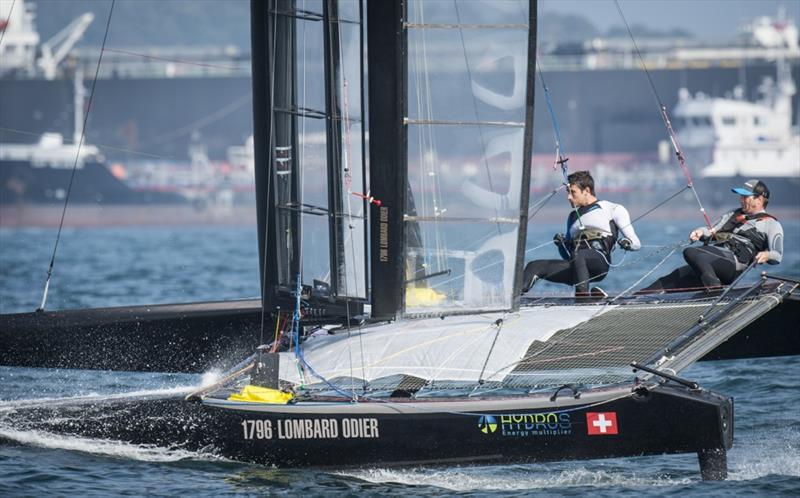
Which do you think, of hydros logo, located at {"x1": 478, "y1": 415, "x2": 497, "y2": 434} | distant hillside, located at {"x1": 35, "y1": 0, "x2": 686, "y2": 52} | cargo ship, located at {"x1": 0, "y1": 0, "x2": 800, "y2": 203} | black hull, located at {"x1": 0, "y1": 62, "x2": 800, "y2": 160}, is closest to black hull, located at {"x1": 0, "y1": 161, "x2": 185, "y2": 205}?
cargo ship, located at {"x1": 0, "y1": 0, "x2": 800, "y2": 203}

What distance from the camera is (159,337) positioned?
787 cm

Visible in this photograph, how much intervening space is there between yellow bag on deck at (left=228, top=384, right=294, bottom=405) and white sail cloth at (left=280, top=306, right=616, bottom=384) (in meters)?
0.29

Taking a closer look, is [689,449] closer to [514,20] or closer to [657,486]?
[657,486]

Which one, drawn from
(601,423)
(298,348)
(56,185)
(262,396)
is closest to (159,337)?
(298,348)

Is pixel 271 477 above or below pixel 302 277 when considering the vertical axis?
below

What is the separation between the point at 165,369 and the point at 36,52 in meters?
51.8

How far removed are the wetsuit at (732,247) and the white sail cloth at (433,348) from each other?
30.1 inches

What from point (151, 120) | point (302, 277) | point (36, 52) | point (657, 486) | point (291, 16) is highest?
point (36, 52)

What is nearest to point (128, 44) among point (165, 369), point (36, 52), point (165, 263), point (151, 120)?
point (36, 52)

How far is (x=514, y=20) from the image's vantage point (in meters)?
6.71

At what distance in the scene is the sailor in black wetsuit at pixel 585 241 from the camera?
24.5 feet

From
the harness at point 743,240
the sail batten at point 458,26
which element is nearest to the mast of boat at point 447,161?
the sail batten at point 458,26

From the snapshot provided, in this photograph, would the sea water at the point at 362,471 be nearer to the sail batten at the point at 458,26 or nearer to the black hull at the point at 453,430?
the black hull at the point at 453,430

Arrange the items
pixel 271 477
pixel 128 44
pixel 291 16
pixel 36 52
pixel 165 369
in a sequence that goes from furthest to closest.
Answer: pixel 128 44 → pixel 36 52 → pixel 165 369 → pixel 291 16 → pixel 271 477
